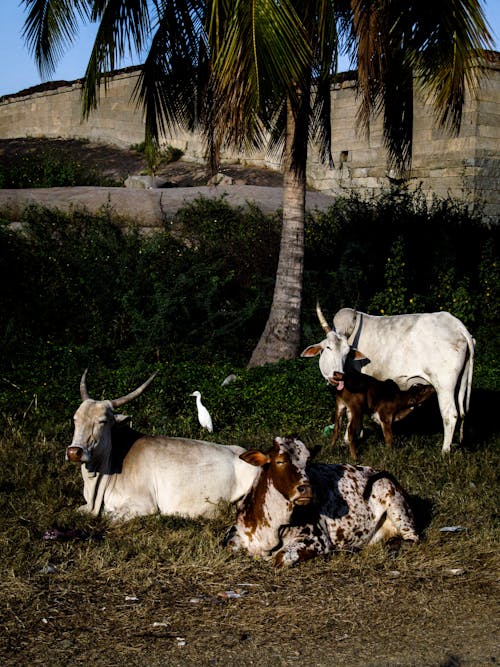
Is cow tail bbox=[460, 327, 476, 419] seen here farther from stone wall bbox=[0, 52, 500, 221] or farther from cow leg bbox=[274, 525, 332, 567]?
stone wall bbox=[0, 52, 500, 221]

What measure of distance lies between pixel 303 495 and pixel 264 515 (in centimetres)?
41

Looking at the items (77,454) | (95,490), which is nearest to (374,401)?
(95,490)

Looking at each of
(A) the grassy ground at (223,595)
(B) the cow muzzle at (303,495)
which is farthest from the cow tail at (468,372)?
(B) the cow muzzle at (303,495)

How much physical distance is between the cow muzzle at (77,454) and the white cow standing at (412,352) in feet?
8.63

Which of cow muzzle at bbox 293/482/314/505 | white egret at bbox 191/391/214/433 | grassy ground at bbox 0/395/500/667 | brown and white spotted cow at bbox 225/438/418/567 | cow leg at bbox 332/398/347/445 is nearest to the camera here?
grassy ground at bbox 0/395/500/667

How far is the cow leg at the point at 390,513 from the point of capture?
558 centimetres

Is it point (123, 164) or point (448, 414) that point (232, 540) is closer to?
point (448, 414)

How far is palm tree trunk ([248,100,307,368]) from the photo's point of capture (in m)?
10.5

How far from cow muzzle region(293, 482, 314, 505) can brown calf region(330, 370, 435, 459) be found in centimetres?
273

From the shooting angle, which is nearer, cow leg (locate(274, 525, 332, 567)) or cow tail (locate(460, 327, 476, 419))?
cow leg (locate(274, 525, 332, 567))

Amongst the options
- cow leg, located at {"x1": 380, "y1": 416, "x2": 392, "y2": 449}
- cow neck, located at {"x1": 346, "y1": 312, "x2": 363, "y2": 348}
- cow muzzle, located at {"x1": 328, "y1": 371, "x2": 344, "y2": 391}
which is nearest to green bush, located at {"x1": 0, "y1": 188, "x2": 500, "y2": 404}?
cow neck, located at {"x1": 346, "y1": 312, "x2": 363, "y2": 348}

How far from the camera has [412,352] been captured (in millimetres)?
8359

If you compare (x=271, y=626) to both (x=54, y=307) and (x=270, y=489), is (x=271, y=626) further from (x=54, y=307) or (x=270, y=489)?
(x=54, y=307)

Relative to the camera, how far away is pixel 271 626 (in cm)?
450
